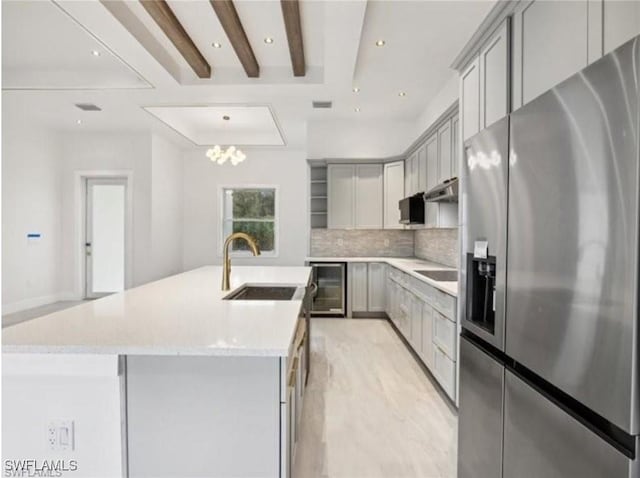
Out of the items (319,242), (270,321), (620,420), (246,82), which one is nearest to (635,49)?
(620,420)

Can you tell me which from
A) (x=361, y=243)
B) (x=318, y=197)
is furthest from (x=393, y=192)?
(x=318, y=197)

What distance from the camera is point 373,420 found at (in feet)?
8.27

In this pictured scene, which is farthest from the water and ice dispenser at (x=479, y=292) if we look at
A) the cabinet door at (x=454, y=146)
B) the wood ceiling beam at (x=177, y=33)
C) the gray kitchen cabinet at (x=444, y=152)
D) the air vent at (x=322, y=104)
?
the air vent at (x=322, y=104)

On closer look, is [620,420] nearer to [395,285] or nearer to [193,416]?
[193,416]

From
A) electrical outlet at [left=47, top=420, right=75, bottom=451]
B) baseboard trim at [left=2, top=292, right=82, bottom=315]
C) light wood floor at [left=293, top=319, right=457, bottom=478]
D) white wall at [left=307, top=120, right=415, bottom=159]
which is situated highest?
white wall at [left=307, top=120, right=415, bottom=159]

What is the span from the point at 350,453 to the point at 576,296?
5.55 feet

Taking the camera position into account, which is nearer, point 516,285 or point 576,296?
point 576,296

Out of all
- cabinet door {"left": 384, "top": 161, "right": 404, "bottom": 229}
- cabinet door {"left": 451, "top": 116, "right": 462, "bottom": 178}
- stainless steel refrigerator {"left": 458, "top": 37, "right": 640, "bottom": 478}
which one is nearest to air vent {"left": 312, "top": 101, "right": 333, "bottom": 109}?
cabinet door {"left": 384, "top": 161, "right": 404, "bottom": 229}

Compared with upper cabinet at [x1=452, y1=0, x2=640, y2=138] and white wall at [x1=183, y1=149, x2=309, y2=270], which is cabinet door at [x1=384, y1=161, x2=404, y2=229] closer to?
white wall at [x1=183, y1=149, x2=309, y2=270]

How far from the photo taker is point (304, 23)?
10.2 ft

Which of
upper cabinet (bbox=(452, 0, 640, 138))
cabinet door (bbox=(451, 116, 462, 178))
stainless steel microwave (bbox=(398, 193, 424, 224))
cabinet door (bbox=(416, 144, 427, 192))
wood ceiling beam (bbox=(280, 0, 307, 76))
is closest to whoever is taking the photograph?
upper cabinet (bbox=(452, 0, 640, 138))

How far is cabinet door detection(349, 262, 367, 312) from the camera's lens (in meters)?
5.34

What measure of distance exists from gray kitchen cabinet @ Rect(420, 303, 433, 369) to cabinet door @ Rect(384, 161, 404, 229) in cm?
227

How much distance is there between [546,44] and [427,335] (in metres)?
2.34
